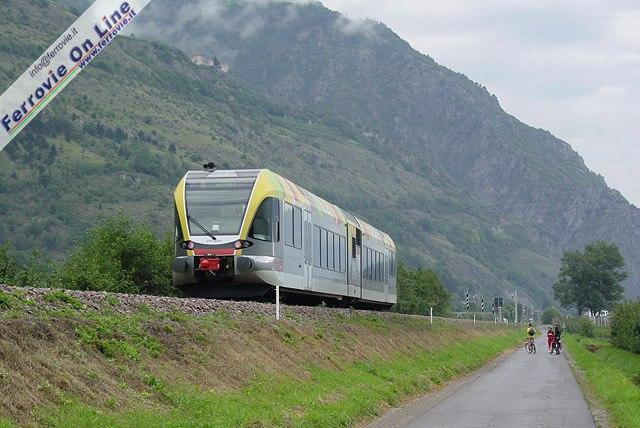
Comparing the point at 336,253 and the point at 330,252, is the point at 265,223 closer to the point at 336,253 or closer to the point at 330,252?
the point at 330,252

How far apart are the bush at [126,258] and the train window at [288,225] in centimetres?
1395

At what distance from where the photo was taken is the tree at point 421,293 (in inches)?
4317

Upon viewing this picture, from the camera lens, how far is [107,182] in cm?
19988

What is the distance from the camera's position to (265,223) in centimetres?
2697

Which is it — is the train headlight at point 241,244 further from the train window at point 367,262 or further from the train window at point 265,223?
the train window at point 367,262

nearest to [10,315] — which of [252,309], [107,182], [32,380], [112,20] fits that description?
[32,380]

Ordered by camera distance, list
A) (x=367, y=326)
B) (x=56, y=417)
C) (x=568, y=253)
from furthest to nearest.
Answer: (x=568, y=253)
(x=367, y=326)
(x=56, y=417)

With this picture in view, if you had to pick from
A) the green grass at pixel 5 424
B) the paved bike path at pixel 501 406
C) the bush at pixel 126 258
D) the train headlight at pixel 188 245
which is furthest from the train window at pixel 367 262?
the green grass at pixel 5 424

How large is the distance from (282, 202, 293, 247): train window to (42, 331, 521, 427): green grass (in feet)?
13.2

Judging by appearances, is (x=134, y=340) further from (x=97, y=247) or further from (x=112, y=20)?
(x=97, y=247)

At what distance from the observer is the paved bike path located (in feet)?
59.2

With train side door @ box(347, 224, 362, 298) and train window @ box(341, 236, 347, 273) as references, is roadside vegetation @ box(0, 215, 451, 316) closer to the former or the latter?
train side door @ box(347, 224, 362, 298)

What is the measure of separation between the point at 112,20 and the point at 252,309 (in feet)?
24.0

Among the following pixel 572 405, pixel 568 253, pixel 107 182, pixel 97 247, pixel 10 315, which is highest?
pixel 107 182
